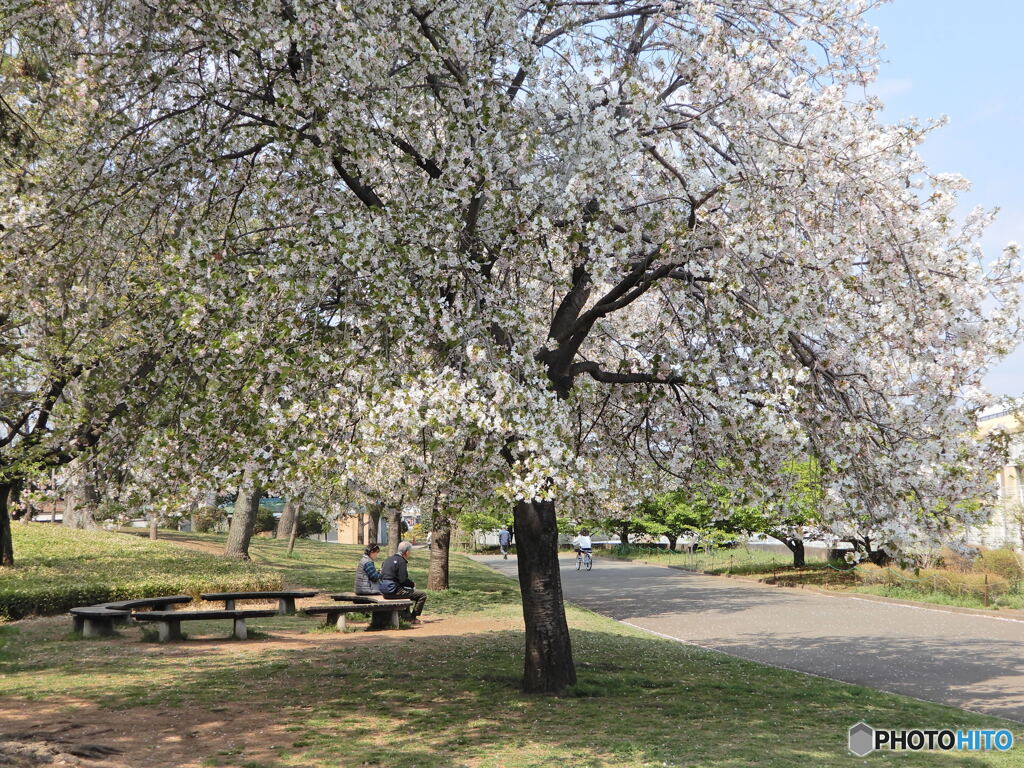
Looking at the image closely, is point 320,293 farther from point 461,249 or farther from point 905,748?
point 905,748

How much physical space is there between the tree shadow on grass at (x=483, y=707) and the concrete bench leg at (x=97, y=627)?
3.61ft

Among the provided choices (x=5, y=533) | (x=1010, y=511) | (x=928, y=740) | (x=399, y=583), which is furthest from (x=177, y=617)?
(x=1010, y=511)

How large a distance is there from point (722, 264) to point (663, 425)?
4393 millimetres

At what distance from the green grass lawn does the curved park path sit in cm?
115

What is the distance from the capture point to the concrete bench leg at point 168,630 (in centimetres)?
1302

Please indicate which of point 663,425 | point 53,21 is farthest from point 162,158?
point 663,425

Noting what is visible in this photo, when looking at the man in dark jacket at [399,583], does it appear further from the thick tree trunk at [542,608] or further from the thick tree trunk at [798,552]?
the thick tree trunk at [798,552]

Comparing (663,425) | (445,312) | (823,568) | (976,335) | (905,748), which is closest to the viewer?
(445,312)

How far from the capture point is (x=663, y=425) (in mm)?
11828

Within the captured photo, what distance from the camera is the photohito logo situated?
7.96 metres

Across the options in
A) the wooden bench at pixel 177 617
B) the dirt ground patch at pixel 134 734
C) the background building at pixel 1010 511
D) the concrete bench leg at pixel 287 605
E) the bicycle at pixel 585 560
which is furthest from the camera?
the bicycle at pixel 585 560

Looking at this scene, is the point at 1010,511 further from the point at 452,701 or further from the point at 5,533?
the point at 5,533

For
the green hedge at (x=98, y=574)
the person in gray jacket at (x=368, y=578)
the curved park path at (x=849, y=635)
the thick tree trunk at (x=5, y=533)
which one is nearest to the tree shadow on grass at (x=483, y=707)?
the curved park path at (x=849, y=635)

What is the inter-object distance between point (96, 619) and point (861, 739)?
11009 millimetres
